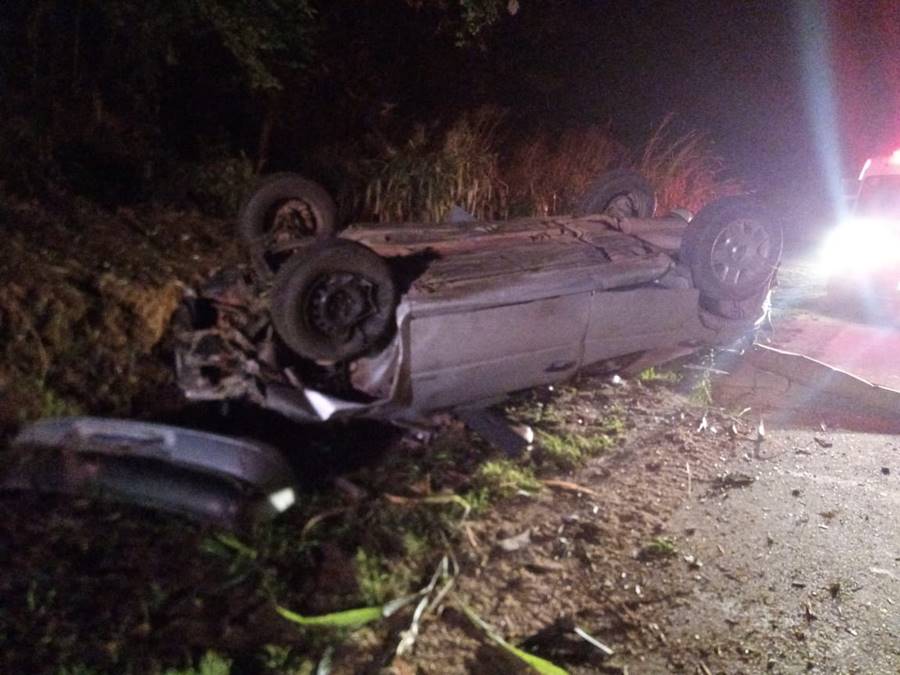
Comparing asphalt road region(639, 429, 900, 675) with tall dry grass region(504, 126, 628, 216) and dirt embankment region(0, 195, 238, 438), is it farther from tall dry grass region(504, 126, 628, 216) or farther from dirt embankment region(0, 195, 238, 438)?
tall dry grass region(504, 126, 628, 216)

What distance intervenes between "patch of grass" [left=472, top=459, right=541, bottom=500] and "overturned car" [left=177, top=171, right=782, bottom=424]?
45cm

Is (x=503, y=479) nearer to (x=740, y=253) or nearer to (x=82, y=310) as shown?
(x=740, y=253)

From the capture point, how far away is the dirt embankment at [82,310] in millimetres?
4590

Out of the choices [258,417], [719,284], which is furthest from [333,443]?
[719,284]

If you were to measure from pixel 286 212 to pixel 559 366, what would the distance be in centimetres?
242

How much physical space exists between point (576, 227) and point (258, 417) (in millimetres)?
2525

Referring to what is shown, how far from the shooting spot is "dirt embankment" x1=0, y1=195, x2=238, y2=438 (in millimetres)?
4590

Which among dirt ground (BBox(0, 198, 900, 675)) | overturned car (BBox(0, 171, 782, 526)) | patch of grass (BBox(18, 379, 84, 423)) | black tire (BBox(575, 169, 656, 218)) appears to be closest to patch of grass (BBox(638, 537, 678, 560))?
dirt ground (BBox(0, 198, 900, 675))

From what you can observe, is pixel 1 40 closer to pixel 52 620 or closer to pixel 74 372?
pixel 74 372

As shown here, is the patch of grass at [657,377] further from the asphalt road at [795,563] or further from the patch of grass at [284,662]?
the patch of grass at [284,662]

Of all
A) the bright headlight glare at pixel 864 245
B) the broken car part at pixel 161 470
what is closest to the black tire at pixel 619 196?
the bright headlight glare at pixel 864 245

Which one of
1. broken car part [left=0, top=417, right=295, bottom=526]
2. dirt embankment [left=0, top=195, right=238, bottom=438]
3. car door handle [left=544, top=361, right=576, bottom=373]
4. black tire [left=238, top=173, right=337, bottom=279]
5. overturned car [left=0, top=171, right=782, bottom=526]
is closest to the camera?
broken car part [left=0, top=417, right=295, bottom=526]

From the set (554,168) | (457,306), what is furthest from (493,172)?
(457,306)

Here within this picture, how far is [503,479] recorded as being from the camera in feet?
13.5
